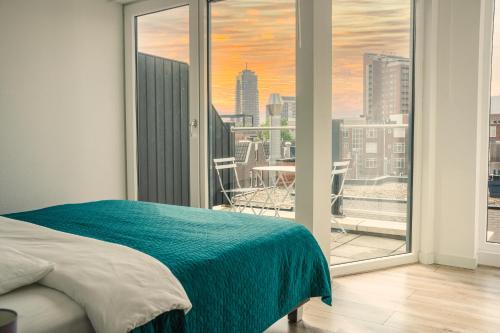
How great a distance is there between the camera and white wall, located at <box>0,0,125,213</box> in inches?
138

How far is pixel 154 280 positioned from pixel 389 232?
2.74m

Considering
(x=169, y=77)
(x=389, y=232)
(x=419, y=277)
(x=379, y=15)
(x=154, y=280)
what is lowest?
(x=419, y=277)

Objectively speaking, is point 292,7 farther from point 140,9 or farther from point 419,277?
point 419,277

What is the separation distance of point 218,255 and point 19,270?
0.73m

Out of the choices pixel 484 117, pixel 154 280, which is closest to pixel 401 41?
pixel 484 117

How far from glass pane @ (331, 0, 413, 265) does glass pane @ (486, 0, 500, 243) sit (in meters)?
0.65

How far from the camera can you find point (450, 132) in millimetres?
3721

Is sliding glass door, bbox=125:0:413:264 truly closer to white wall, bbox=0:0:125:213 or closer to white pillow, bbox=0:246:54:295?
white wall, bbox=0:0:125:213

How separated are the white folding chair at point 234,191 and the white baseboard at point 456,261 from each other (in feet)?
5.11

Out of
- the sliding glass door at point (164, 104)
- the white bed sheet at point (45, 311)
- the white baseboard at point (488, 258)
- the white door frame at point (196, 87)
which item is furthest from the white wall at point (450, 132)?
the white bed sheet at point (45, 311)

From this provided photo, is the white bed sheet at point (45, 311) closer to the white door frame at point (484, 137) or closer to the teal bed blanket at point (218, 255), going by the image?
the teal bed blanket at point (218, 255)

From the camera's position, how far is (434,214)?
151 inches

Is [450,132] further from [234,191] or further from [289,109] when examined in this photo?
[234,191]

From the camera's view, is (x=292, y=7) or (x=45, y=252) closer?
(x=45, y=252)
